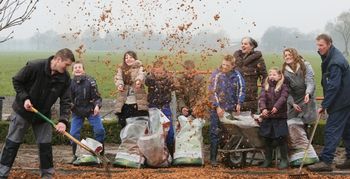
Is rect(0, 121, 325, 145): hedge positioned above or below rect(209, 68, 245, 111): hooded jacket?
below

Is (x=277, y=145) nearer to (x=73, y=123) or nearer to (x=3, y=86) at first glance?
(x=73, y=123)

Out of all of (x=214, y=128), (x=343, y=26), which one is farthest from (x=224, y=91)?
(x=343, y=26)

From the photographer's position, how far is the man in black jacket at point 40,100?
6.82 metres

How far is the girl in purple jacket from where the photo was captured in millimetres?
8680

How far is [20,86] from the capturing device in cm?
688

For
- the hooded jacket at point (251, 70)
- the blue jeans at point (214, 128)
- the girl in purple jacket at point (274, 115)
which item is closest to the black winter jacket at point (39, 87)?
the blue jeans at point (214, 128)

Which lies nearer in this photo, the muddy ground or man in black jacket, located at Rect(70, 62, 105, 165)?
the muddy ground

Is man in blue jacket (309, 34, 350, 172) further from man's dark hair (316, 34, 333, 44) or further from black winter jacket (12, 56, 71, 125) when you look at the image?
black winter jacket (12, 56, 71, 125)

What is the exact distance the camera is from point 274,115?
8.70m

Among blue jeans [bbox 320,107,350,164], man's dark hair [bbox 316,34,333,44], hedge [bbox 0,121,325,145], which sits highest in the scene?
man's dark hair [bbox 316,34,333,44]

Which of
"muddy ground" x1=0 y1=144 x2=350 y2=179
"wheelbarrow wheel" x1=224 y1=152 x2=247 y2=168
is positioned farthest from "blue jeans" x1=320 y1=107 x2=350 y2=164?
"wheelbarrow wheel" x1=224 y1=152 x2=247 y2=168

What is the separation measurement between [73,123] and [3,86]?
24.6 m

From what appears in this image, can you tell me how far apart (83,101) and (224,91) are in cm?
219

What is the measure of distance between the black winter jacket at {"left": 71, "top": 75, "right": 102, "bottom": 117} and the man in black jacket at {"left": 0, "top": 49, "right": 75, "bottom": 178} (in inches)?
71.8
